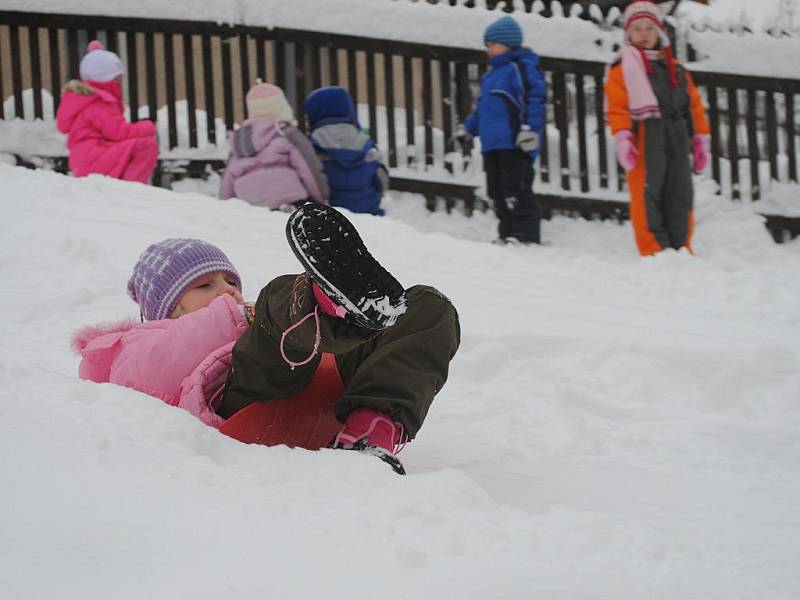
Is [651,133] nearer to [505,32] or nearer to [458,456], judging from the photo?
[505,32]

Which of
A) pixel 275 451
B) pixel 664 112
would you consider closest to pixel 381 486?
pixel 275 451

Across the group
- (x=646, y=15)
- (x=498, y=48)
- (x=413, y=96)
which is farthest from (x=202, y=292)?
(x=413, y=96)

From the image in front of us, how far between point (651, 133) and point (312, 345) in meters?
5.05

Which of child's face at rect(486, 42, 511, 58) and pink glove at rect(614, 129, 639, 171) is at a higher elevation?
child's face at rect(486, 42, 511, 58)

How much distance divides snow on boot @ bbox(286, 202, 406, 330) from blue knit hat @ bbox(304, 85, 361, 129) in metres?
5.14

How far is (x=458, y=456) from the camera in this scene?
9.78 ft

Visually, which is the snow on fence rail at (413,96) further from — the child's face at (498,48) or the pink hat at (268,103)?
the pink hat at (268,103)

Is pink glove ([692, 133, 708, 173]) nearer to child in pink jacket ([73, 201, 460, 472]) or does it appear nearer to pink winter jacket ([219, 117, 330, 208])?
pink winter jacket ([219, 117, 330, 208])

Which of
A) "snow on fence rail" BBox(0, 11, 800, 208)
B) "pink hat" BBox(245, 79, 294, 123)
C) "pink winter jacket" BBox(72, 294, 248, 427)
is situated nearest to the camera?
"pink winter jacket" BBox(72, 294, 248, 427)

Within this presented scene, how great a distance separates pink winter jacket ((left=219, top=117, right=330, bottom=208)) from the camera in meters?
6.86

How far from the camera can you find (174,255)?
2.99 meters

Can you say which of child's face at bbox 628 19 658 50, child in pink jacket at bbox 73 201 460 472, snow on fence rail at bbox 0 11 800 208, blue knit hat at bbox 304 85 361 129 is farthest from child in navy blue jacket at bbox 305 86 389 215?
child in pink jacket at bbox 73 201 460 472

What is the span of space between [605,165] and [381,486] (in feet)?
22.6

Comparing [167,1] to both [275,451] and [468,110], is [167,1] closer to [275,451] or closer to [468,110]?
[468,110]
